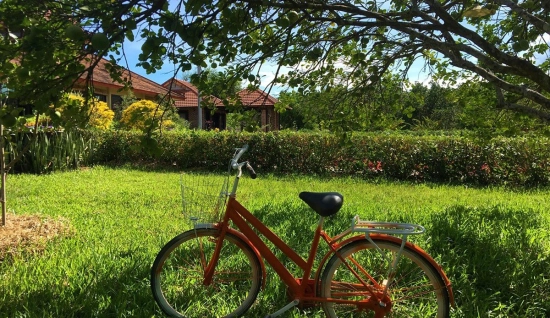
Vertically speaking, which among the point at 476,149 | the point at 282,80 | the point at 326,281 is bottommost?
the point at 326,281

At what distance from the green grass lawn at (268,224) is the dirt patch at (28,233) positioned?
107mm

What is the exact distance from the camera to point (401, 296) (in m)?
2.54

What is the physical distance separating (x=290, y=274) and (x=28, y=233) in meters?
2.87

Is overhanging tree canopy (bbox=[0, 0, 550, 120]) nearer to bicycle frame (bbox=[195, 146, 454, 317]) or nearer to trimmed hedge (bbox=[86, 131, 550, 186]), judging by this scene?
bicycle frame (bbox=[195, 146, 454, 317])

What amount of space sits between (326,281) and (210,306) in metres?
0.89

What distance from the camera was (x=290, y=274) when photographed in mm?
2445

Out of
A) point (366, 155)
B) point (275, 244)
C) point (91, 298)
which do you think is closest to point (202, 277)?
point (275, 244)

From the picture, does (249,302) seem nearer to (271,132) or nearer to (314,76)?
(314,76)

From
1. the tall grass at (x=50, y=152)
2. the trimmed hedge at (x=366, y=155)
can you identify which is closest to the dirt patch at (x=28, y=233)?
the trimmed hedge at (x=366, y=155)

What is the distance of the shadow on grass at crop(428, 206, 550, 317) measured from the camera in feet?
8.96

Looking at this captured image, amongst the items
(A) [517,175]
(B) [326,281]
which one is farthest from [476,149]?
(B) [326,281]

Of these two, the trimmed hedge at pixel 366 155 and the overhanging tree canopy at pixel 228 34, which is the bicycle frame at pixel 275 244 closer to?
the overhanging tree canopy at pixel 228 34

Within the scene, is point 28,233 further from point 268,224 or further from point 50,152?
point 50,152

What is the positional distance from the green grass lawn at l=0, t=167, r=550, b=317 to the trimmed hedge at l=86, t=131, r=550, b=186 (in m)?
1.43
